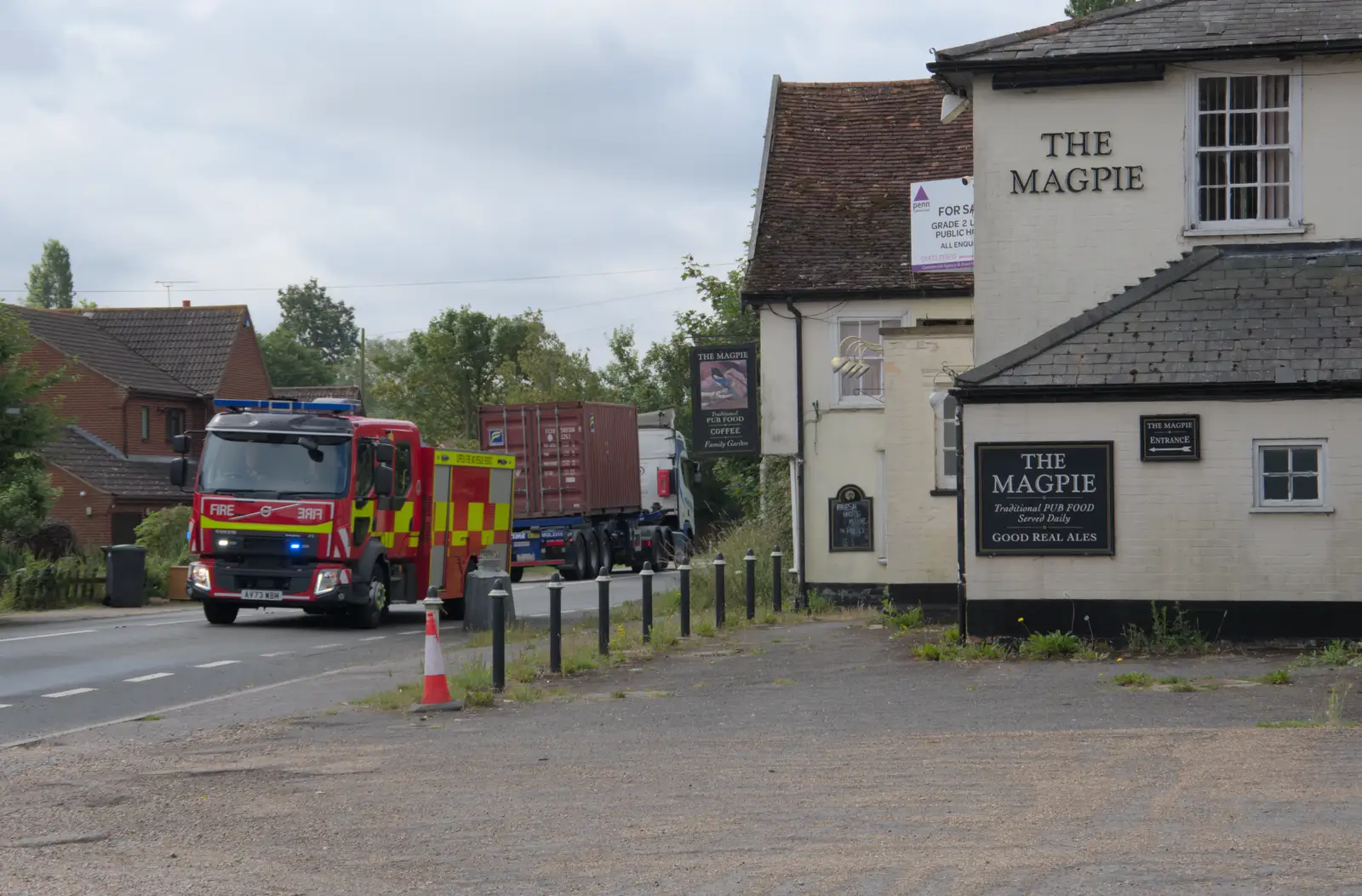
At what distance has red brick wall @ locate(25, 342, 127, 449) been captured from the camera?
165 ft

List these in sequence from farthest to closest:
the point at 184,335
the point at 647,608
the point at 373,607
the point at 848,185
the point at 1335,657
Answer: the point at 184,335 → the point at 848,185 → the point at 373,607 → the point at 647,608 → the point at 1335,657

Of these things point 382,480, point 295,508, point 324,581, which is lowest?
point 324,581

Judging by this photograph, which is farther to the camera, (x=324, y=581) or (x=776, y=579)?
(x=776, y=579)

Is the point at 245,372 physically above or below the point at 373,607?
above

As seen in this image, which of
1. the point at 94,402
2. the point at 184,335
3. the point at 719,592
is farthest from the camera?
the point at 184,335

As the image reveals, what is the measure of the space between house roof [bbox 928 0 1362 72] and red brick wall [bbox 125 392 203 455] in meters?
39.0

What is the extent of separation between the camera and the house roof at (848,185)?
2370cm

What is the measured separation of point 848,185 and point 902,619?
8.48m

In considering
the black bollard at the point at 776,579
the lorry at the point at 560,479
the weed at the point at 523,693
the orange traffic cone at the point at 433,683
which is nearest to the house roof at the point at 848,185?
the black bollard at the point at 776,579

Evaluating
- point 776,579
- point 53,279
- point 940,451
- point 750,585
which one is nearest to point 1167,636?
point 940,451

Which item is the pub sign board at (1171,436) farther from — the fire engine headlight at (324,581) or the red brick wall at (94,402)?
the red brick wall at (94,402)

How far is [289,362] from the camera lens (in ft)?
331

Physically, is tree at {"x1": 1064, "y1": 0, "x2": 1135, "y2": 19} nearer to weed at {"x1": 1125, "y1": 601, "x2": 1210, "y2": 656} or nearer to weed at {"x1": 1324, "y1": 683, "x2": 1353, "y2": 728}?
weed at {"x1": 1125, "y1": 601, "x2": 1210, "y2": 656}

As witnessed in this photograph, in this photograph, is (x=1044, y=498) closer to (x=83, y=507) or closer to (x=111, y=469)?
(x=83, y=507)
